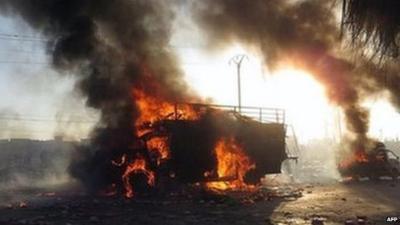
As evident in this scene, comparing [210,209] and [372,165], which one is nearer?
[210,209]

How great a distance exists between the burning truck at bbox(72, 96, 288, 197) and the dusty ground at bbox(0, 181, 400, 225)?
1865 mm

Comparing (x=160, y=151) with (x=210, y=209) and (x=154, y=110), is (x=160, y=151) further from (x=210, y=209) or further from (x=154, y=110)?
(x=210, y=209)

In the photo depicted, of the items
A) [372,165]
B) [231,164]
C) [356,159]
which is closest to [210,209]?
[231,164]

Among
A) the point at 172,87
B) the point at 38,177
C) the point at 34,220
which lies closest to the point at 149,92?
the point at 172,87

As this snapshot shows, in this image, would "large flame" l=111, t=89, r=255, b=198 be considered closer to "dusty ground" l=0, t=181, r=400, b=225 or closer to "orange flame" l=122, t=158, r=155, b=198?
"orange flame" l=122, t=158, r=155, b=198

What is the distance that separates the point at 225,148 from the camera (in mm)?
23141

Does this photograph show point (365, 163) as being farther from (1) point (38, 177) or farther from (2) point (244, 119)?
(1) point (38, 177)

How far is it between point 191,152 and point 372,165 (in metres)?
14.2

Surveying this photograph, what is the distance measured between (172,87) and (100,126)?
4.59 metres

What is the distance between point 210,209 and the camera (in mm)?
15625

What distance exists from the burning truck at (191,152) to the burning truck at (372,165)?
27.3 feet

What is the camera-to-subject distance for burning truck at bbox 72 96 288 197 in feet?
69.2

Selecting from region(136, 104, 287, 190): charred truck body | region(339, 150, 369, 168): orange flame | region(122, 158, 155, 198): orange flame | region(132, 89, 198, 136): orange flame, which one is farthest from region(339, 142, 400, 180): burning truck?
region(122, 158, 155, 198): orange flame

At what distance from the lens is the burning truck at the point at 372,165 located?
30078 millimetres
